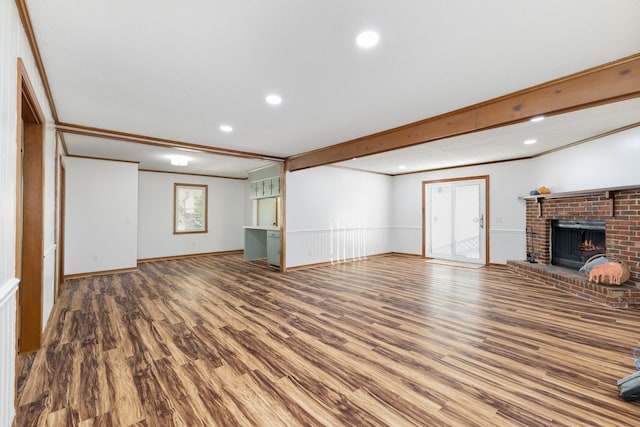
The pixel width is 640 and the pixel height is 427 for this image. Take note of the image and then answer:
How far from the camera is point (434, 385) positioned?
2070 millimetres

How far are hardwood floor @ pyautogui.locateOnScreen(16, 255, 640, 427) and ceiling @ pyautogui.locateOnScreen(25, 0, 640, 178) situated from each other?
8.12 ft

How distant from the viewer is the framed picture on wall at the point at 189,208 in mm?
8102

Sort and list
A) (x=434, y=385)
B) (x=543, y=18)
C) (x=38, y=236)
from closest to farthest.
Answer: (x=543, y=18) < (x=434, y=385) < (x=38, y=236)

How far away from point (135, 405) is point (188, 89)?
105 inches

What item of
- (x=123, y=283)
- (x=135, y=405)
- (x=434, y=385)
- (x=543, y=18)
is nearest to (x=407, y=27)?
(x=543, y=18)

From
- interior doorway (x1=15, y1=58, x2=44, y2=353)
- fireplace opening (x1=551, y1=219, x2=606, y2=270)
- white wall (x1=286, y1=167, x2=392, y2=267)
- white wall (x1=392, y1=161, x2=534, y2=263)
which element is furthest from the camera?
white wall (x1=286, y1=167, x2=392, y2=267)

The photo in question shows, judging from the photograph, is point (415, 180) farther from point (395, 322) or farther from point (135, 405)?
point (135, 405)

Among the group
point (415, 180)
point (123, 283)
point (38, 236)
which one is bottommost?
point (123, 283)

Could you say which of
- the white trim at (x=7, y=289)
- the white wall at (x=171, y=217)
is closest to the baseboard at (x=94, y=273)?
the white wall at (x=171, y=217)

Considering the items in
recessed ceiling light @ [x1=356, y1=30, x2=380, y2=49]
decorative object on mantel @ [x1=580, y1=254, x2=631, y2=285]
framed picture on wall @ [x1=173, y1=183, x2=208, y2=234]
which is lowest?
decorative object on mantel @ [x1=580, y1=254, x2=631, y2=285]

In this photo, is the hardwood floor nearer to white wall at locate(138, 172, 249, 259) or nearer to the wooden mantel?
the wooden mantel

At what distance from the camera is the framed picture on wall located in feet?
26.6

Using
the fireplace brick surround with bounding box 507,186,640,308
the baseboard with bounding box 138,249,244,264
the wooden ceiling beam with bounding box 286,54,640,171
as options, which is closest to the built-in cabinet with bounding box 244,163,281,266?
the baseboard with bounding box 138,249,244,264

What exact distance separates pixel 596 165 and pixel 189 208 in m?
9.11
